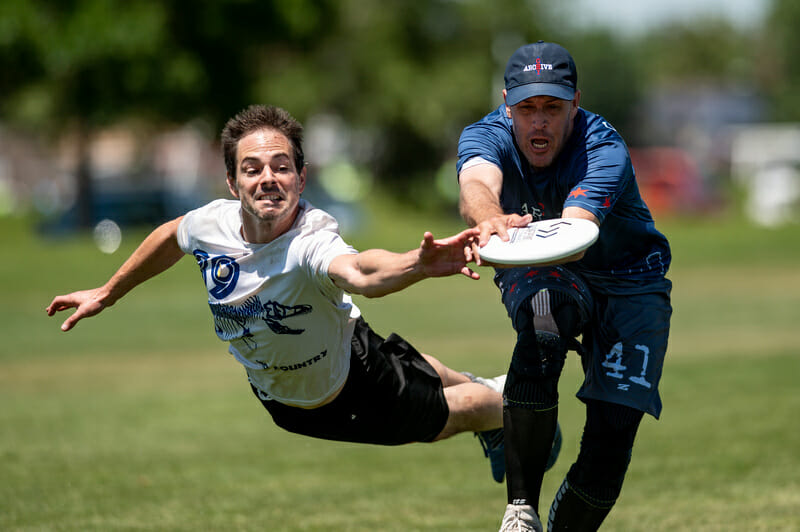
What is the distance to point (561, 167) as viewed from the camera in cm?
529

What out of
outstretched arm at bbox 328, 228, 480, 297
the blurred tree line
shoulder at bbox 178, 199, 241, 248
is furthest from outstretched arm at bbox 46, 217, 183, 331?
the blurred tree line

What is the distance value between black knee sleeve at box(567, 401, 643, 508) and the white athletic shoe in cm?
38

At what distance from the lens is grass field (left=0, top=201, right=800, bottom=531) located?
23.6 feet

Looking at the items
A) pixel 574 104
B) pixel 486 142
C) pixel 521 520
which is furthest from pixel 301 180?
pixel 521 520

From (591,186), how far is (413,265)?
3.56 ft

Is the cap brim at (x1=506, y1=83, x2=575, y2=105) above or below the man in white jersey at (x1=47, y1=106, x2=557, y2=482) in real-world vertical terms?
above

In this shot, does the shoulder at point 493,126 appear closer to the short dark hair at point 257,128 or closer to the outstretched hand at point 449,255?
the short dark hair at point 257,128

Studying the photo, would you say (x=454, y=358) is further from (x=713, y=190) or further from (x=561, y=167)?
(x=713, y=190)

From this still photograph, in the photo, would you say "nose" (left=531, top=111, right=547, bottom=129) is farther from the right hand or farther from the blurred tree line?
the blurred tree line

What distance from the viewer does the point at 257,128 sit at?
210 inches

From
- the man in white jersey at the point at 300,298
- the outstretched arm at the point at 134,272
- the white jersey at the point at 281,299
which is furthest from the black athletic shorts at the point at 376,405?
the outstretched arm at the point at 134,272

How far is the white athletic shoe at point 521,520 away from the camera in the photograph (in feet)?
17.0

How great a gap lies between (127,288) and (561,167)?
266cm

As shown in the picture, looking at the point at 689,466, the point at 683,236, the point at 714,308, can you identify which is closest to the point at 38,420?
the point at 689,466
